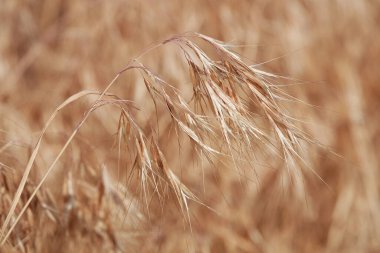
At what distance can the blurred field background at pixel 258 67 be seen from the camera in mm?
2244

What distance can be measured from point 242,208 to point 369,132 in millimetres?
568

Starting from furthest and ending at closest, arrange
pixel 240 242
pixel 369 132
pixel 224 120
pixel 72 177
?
pixel 369 132
pixel 240 242
pixel 72 177
pixel 224 120

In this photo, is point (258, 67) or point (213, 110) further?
point (258, 67)

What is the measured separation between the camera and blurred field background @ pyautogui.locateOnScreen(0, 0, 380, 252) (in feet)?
7.36

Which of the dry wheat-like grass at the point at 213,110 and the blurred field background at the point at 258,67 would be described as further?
the blurred field background at the point at 258,67

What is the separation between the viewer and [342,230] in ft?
7.67

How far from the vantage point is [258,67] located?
221 centimetres

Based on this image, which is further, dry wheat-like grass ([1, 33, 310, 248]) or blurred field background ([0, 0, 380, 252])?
blurred field background ([0, 0, 380, 252])

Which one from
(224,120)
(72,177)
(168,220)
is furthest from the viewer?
(168,220)

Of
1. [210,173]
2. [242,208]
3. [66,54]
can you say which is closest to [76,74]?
[66,54]

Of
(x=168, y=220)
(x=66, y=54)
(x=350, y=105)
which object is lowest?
(x=168, y=220)

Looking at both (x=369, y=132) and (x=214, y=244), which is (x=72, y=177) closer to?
(x=214, y=244)

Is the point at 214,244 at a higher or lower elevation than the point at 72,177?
lower

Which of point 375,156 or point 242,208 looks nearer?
point 242,208
